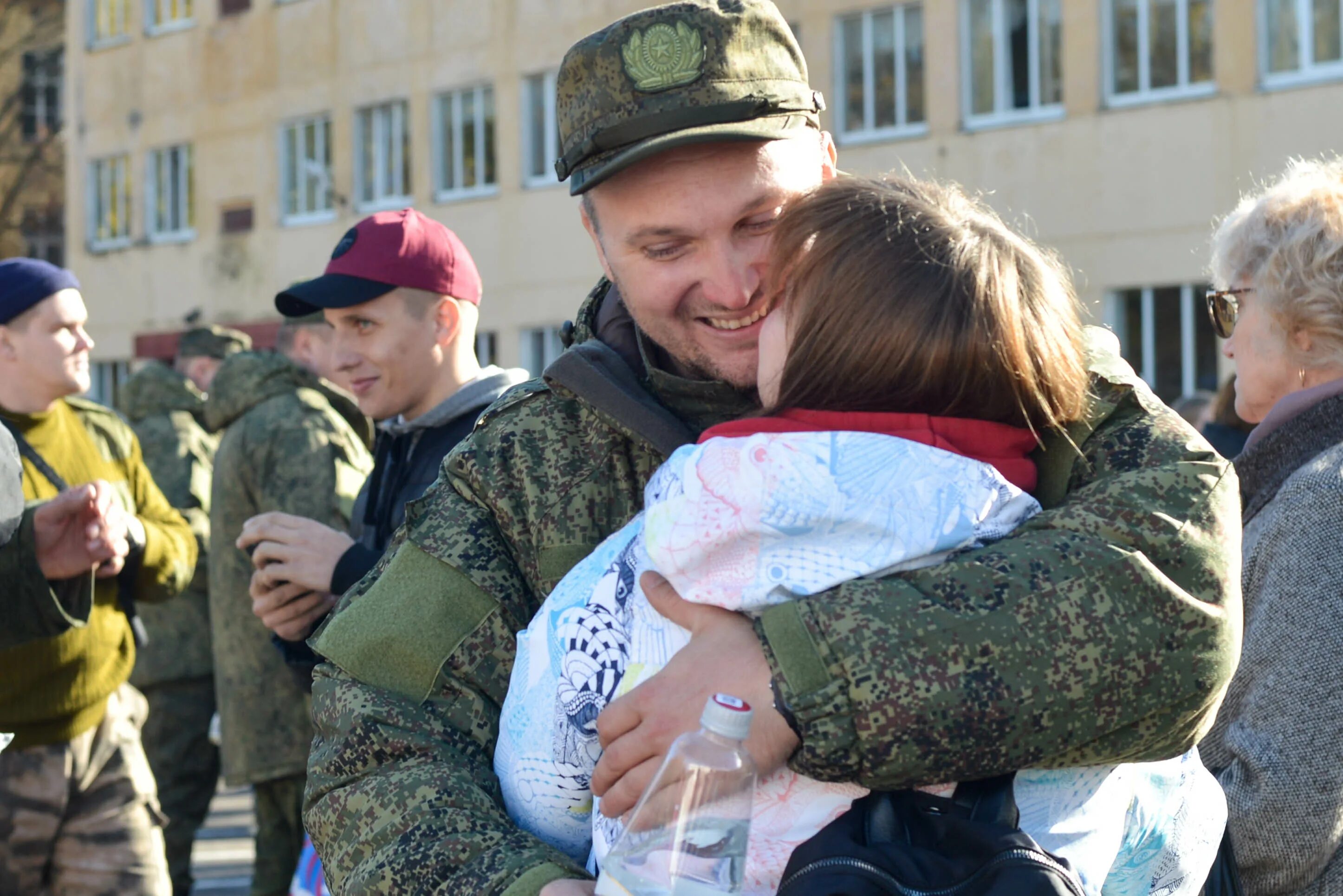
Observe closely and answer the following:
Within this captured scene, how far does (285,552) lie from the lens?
3844mm

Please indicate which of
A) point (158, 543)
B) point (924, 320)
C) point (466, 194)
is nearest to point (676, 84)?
point (924, 320)

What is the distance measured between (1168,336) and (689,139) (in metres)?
14.6

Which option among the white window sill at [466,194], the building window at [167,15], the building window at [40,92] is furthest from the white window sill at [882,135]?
the building window at [40,92]

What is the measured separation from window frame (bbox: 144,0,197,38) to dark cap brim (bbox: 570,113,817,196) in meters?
25.3

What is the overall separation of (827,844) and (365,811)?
640 millimetres

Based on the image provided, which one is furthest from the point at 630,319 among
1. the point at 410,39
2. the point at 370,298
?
the point at 410,39

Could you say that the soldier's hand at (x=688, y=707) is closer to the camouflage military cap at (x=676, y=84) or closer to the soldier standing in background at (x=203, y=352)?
the camouflage military cap at (x=676, y=84)

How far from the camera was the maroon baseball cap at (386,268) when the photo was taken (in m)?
4.59

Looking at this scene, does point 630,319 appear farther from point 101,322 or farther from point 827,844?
point 101,322

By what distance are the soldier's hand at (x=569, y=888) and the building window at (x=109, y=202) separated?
2715 centimetres

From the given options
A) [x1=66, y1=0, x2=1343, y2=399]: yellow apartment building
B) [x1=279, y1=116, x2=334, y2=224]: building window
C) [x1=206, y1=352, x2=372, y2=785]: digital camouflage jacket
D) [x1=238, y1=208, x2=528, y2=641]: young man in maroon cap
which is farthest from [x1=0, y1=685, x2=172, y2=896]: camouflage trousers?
[x1=279, y1=116, x2=334, y2=224]: building window

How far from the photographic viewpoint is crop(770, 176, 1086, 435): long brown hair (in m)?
1.72

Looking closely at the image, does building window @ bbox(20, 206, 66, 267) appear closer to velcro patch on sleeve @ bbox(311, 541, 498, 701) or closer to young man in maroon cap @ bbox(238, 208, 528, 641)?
young man in maroon cap @ bbox(238, 208, 528, 641)

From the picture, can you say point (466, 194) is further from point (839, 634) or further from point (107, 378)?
point (839, 634)
